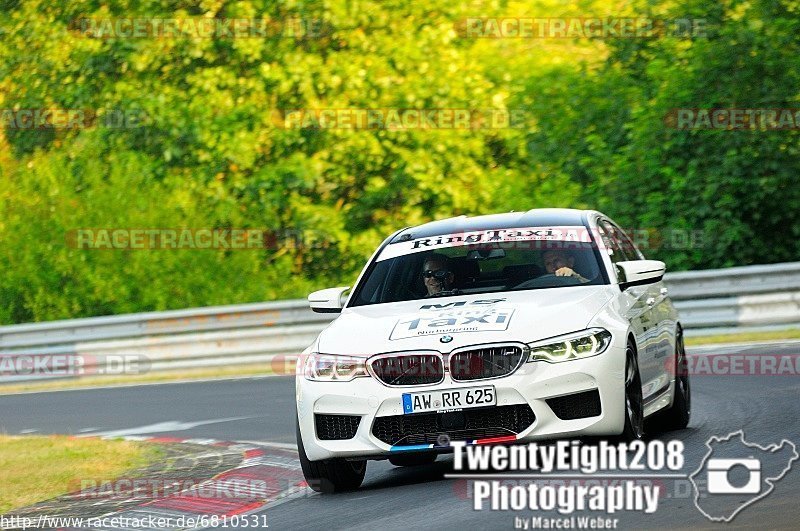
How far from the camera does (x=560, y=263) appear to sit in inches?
407

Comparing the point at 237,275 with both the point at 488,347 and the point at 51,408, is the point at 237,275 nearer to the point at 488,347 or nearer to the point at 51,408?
the point at 51,408

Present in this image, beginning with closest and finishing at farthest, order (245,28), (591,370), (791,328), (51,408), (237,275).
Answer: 1. (591,370)
2. (51,408)
3. (791,328)
4. (237,275)
5. (245,28)

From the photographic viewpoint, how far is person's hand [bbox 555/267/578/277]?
10.2m

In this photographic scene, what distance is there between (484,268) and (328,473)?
5.95 feet

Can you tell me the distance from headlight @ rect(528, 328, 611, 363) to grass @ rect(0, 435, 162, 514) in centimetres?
330

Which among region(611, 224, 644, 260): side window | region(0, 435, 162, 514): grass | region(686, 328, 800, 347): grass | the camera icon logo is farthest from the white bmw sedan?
region(686, 328, 800, 347): grass

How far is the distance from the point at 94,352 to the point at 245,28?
8.85 metres

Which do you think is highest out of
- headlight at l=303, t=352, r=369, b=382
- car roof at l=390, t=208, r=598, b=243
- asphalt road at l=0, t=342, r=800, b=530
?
car roof at l=390, t=208, r=598, b=243

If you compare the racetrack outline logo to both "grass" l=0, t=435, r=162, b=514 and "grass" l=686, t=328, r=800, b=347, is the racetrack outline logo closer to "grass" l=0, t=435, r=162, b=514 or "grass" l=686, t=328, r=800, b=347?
"grass" l=0, t=435, r=162, b=514

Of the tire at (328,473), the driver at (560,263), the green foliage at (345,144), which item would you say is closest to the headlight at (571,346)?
the driver at (560,263)

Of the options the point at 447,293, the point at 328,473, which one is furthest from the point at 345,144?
the point at 328,473

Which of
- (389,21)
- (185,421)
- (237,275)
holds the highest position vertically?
(389,21)

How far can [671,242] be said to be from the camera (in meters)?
23.9

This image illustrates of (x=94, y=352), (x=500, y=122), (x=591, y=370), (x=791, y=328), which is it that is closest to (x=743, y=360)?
(x=791, y=328)
